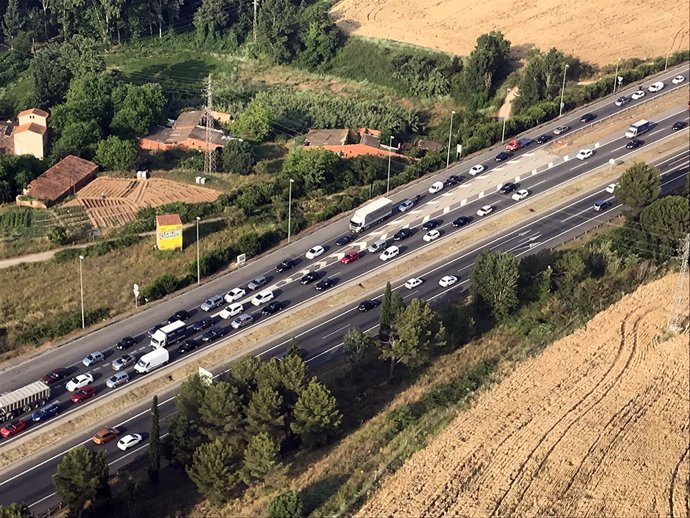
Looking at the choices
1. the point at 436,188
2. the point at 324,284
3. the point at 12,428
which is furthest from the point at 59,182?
the point at 12,428

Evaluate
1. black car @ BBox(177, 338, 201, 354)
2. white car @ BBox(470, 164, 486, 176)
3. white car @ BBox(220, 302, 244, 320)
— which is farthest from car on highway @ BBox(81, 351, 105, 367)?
white car @ BBox(470, 164, 486, 176)

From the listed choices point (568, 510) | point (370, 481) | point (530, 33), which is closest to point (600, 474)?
point (568, 510)

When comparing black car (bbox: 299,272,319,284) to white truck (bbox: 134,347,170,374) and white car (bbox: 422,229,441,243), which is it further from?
white truck (bbox: 134,347,170,374)

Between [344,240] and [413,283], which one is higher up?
[344,240]

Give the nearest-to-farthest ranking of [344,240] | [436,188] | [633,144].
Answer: [344,240] → [436,188] → [633,144]

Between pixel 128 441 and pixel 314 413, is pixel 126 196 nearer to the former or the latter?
pixel 128 441

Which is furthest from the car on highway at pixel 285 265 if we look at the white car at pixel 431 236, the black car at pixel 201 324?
the white car at pixel 431 236

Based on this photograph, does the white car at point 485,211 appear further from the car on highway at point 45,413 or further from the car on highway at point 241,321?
the car on highway at point 45,413
